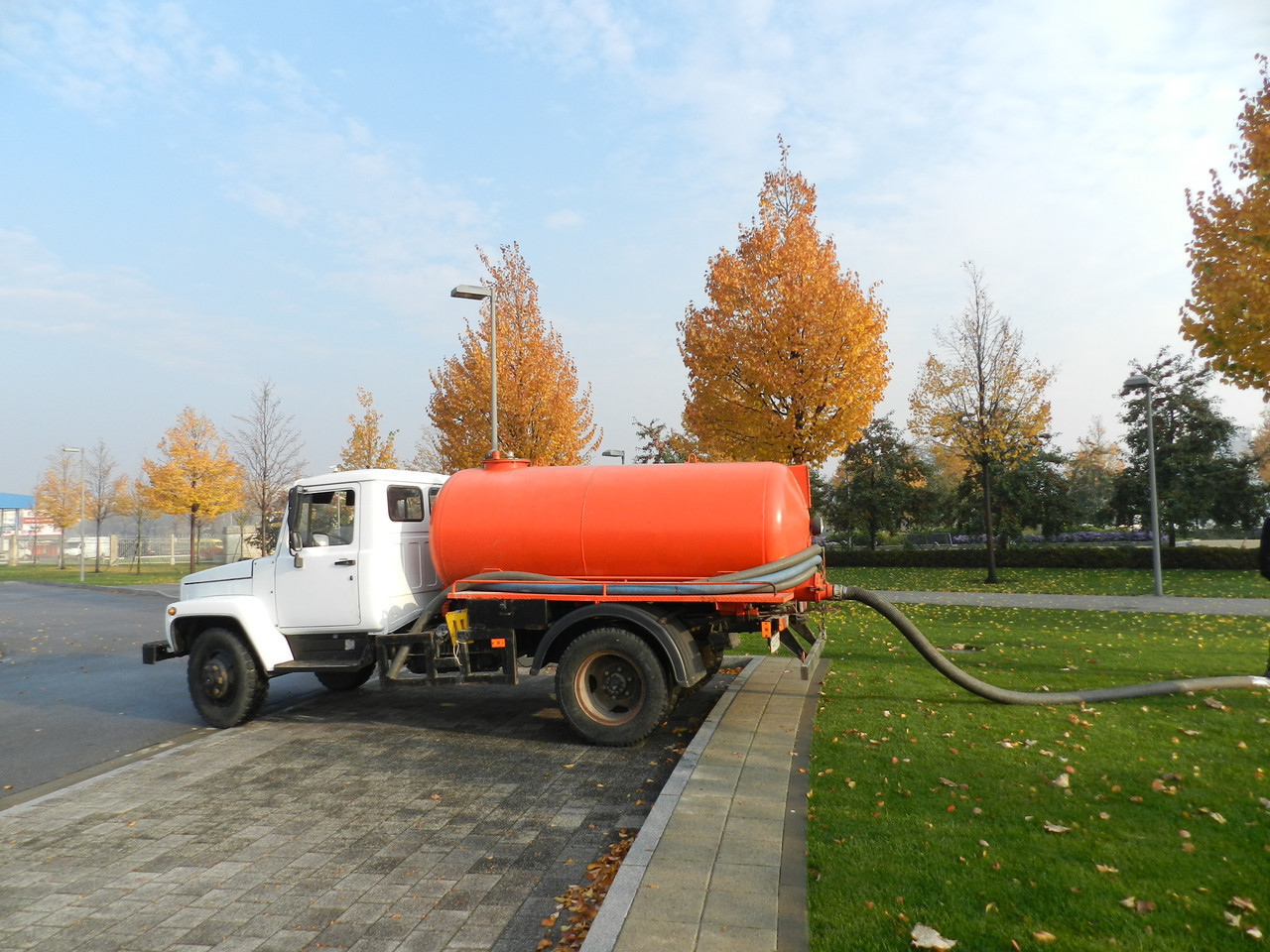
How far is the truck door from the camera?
7.65 meters

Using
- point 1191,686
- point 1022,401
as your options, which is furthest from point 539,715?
point 1022,401

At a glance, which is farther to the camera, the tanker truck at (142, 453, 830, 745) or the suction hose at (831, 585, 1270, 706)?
the suction hose at (831, 585, 1270, 706)

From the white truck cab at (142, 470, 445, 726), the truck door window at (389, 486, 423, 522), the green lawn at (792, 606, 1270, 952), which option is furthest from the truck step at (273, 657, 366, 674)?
the green lawn at (792, 606, 1270, 952)

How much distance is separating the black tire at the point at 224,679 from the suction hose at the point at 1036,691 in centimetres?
594

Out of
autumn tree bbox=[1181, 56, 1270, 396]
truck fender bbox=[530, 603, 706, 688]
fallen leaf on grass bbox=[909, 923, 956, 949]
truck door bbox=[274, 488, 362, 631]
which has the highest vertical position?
autumn tree bbox=[1181, 56, 1270, 396]

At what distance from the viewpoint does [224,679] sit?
308 inches

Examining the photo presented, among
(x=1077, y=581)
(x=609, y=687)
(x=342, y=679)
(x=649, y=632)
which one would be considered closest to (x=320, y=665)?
(x=342, y=679)

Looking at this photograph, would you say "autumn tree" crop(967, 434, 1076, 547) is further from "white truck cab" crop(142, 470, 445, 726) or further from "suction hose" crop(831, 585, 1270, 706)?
"white truck cab" crop(142, 470, 445, 726)

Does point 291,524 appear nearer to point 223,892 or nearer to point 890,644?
point 223,892

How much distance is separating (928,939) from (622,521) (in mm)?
4154

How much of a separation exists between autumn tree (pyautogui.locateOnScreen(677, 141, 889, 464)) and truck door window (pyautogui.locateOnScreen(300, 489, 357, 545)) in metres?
10.5

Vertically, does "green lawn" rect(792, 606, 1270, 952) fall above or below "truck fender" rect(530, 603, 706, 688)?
below

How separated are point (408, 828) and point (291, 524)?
393cm

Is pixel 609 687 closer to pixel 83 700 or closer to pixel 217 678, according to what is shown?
pixel 217 678
